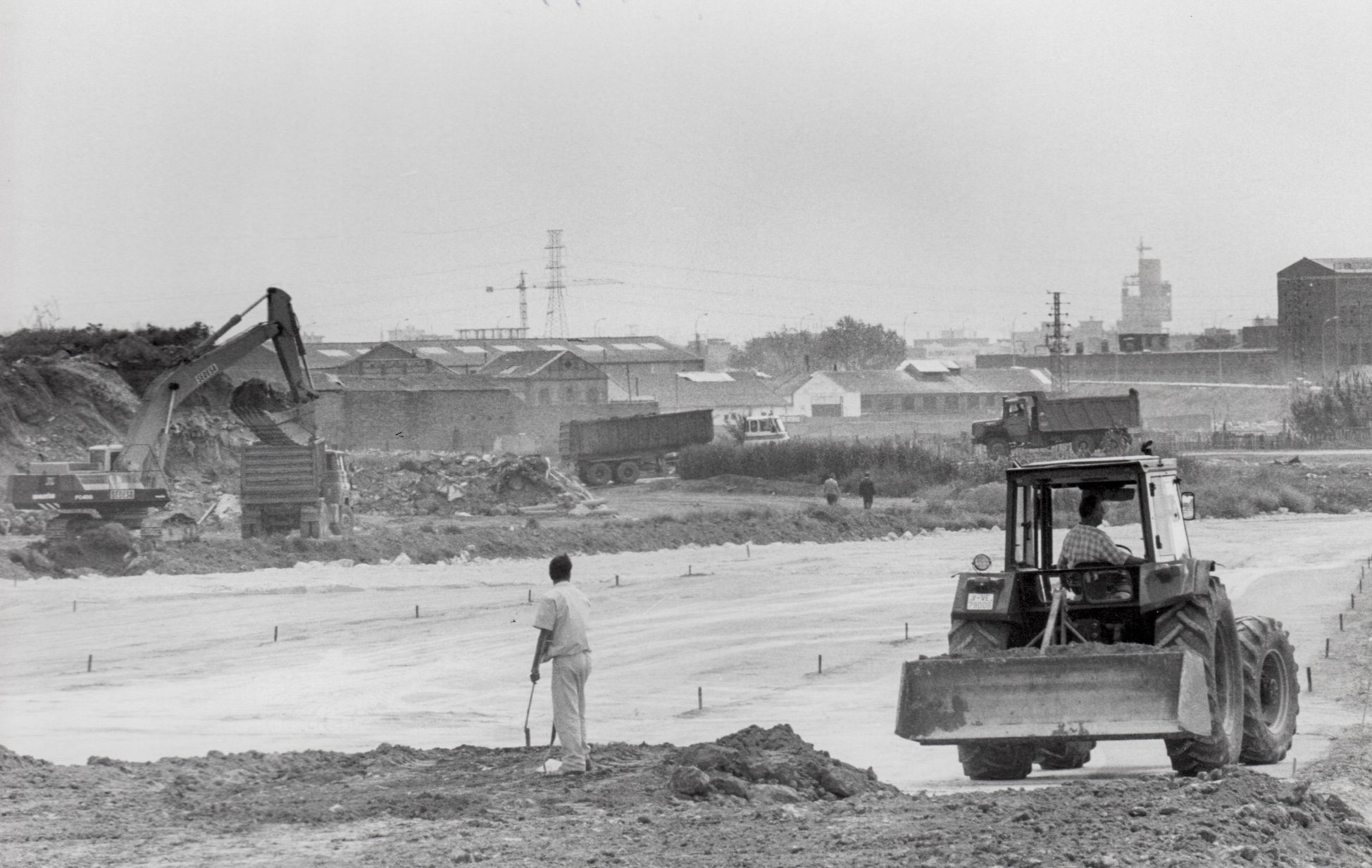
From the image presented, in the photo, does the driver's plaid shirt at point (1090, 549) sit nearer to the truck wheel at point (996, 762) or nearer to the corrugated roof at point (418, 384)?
the truck wheel at point (996, 762)

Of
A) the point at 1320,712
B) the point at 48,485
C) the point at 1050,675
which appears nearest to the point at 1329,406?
the point at 48,485

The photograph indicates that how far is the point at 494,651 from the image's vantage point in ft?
67.8

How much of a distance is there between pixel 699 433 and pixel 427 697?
42.0 meters

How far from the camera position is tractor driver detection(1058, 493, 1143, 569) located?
10867mm

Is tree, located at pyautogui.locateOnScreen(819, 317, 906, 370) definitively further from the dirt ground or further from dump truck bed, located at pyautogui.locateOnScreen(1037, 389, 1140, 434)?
the dirt ground

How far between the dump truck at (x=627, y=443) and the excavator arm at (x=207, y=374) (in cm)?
2462

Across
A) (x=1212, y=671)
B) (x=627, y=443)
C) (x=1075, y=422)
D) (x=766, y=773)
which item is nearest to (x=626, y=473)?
(x=627, y=443)

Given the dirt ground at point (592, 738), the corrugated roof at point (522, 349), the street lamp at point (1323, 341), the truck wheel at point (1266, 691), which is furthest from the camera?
the street lamp at point (1323, 341)

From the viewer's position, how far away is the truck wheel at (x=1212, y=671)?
10.4 m

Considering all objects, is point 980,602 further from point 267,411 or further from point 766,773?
point 267,411

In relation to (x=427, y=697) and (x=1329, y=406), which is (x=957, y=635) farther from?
(x=1329, y=406)

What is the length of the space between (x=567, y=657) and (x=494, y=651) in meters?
10.0

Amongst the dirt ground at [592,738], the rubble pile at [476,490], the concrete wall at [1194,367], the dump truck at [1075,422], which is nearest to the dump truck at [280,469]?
the dirt ground at [592,738]

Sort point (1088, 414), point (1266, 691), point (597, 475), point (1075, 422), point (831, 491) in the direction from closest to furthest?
point (1266, 691)
point (831, 491)
point (1088, 414)
point (1075, 422)
point (597, 475)
